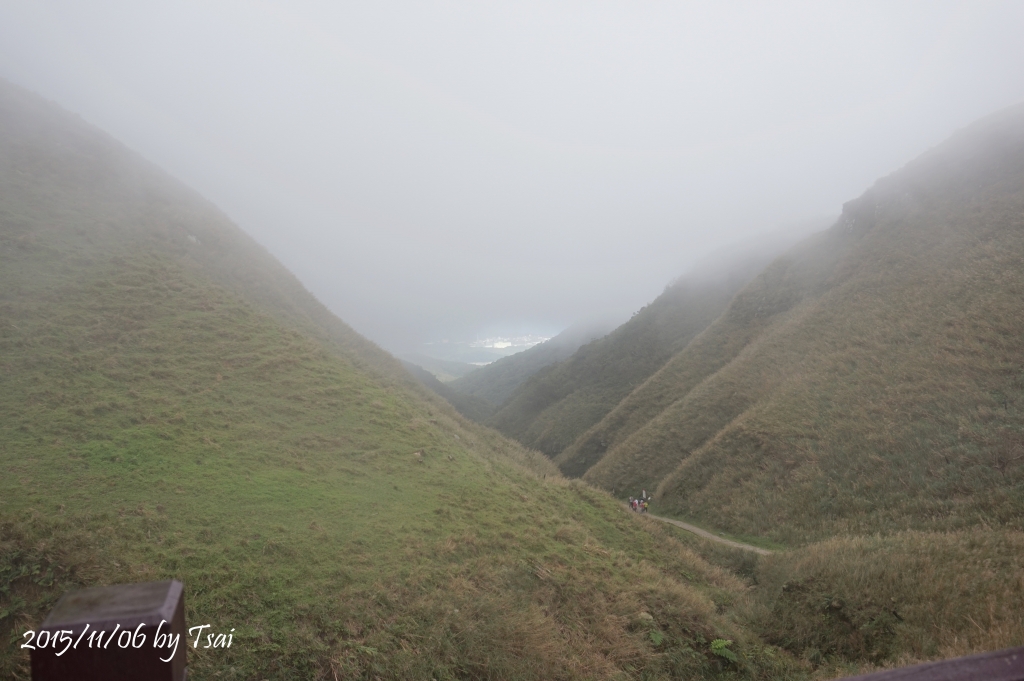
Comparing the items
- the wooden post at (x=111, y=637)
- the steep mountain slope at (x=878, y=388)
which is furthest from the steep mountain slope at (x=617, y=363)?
the wooden post at (x=111, y=637)

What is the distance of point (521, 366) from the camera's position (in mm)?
159000

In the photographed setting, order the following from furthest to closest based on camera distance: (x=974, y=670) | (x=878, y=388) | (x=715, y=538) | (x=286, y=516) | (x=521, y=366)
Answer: (x=521, y=366)
(x=878, y=388)
(x=715, y=538)
(x=286, y=516)
(x=974, y=670)

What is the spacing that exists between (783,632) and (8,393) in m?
22.1

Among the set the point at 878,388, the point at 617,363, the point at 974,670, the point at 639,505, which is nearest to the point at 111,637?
A: the point at 974,670

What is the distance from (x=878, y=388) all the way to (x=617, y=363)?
4860 centimetres

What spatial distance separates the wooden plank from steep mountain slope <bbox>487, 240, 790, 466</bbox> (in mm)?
54769

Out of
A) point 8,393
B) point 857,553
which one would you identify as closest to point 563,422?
point 857,553

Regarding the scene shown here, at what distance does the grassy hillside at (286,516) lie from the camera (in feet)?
25.8

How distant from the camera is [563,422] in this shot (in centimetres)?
6397

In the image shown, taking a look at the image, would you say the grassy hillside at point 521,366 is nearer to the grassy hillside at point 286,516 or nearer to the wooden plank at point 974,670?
the grassy hillside at point 286,516

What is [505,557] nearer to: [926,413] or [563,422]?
[926,413]

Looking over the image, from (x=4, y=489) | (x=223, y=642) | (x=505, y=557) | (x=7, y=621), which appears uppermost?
(x=4, y=489)

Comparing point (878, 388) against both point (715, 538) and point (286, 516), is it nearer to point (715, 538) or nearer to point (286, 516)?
point (715, 538)

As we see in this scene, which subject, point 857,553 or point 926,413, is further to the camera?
point 926,413
